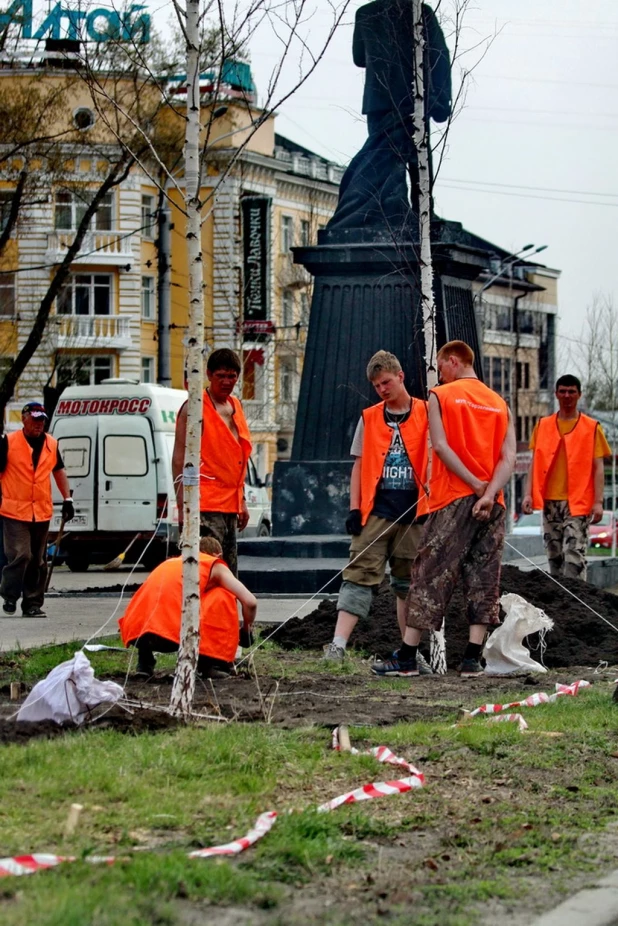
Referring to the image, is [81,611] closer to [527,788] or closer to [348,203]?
[348,203]

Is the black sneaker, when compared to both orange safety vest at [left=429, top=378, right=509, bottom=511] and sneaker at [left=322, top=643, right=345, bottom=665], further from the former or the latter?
orange safety vest at [left=429, top=378, right=509, bottom=511]

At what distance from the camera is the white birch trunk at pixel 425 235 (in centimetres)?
1039

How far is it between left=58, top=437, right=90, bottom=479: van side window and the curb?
23.2m

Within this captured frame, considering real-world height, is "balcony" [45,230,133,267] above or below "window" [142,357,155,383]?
above

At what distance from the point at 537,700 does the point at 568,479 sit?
5.45 meters

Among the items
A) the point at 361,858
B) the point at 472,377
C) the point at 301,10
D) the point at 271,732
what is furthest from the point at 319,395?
the point at 361,858

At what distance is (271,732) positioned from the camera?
693cm

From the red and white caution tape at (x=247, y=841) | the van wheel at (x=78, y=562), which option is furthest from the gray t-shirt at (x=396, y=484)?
the van wheel at (x=78, y=562)

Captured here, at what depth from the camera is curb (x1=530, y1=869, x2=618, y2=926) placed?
14.7ft

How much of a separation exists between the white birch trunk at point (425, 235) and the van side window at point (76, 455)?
15907 millimetres

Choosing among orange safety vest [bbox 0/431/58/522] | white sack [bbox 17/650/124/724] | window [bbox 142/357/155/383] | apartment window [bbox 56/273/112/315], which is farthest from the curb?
window [bbox 142/357/155/383]

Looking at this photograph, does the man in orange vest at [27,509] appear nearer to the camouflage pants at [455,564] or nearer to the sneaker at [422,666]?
the sneaker at [422,666]

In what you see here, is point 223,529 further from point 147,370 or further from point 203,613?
point 147,370

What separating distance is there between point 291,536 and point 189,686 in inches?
429
